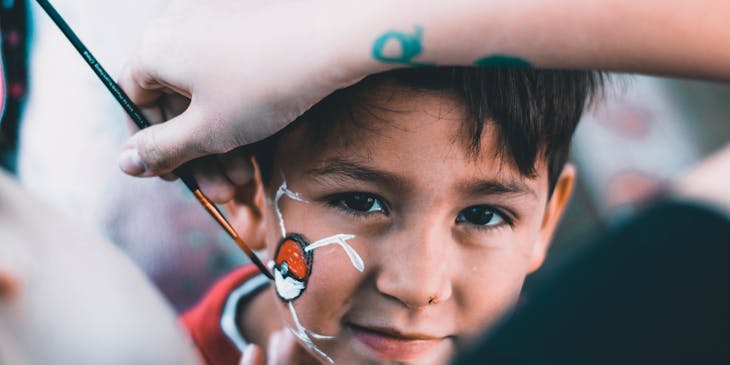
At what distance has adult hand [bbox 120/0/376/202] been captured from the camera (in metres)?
0.59

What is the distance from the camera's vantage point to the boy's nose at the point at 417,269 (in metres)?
0.72

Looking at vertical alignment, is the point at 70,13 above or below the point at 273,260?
above

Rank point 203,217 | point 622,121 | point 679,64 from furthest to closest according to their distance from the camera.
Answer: point 622,121 < point 203,217 < point 679,64

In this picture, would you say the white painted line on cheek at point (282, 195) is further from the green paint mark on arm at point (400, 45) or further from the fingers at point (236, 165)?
the green paint mark on arm at point (400, 45)

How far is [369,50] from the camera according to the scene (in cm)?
58

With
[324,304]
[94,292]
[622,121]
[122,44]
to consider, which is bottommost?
[622,121]

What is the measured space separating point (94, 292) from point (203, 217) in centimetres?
47

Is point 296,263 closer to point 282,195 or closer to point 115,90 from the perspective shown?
point 282,195

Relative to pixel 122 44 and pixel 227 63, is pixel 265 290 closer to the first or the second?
pixel 122 44

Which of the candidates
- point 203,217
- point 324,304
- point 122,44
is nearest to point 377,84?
point 324,304

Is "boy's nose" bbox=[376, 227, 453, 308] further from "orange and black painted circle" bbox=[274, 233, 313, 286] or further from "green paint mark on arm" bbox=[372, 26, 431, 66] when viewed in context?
"green paint mark on arm" bbox=[372, 26, 431, 66]

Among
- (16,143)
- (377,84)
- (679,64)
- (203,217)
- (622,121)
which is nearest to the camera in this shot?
(679,64)

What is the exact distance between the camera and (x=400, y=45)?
58cm

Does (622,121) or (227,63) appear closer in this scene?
(227,63)
